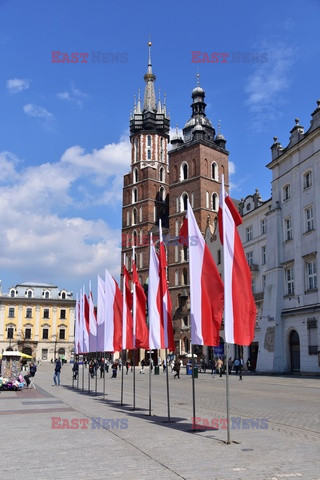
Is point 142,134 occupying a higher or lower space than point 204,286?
higher

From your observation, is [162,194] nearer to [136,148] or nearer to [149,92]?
[136,148]

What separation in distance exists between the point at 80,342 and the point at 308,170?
1972 cm

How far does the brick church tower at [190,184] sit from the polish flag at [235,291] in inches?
2425

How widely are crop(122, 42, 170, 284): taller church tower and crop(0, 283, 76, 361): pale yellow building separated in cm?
2282

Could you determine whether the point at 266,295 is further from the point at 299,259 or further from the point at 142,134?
the point at 142,134

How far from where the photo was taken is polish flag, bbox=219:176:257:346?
1052 cm

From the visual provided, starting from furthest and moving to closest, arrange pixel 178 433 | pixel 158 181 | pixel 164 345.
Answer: pixel 158 181 < pixel 164 345 < pixel 178 433

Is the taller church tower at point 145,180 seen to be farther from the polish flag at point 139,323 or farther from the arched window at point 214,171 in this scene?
the polish flag at point 139,323

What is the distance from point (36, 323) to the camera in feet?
331

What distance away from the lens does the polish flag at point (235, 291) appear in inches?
414

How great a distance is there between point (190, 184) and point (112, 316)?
196ft

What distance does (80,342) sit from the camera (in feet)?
93.7

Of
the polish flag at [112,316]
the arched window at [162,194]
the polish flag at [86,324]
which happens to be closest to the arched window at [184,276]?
the arched window at [162,194]

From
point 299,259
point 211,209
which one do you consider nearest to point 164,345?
point 299,259
